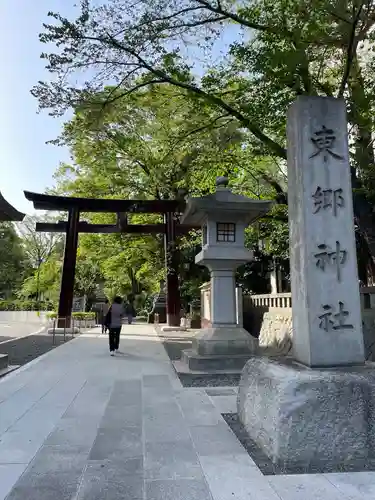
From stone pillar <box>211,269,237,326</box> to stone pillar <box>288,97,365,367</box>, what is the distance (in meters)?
4.57

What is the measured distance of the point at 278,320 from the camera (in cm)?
1146

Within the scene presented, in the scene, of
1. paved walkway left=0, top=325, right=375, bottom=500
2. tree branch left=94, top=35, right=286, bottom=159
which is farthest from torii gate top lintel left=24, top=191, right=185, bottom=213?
paved walkway left=0, top=325, right=375, bottom=500

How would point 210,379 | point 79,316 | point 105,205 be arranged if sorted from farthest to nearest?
point 79,316 → point 105,205 → point 210,379

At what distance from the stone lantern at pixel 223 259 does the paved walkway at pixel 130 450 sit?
1.72m

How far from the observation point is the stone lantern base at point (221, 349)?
316 inches

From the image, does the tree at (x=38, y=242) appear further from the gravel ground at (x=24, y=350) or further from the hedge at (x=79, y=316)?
the gravel ground at (x=24, y=350)

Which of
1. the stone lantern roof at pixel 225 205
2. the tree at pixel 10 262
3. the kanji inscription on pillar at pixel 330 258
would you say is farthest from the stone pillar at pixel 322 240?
the tree at pixel 10 262

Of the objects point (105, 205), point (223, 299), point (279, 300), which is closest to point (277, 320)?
point (279, 300)

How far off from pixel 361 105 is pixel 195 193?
7078 mm

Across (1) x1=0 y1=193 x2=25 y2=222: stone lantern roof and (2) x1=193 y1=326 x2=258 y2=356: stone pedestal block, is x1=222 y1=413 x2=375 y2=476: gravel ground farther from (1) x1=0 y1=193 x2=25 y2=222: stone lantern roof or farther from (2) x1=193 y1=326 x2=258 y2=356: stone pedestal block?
(1) x1=0 y1=193 x2=25 y2=222: stone lantern roof

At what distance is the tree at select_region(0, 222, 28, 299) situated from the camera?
121 ft

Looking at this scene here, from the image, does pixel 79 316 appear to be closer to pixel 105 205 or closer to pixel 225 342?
pixel 105 205

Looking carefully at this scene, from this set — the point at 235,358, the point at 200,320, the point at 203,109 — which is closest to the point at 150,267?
the point at 200,320

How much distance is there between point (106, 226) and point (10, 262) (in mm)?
23203
